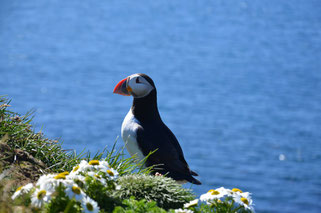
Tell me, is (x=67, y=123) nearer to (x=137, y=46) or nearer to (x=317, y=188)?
(x=317, y=188)

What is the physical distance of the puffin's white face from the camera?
670 centimetres

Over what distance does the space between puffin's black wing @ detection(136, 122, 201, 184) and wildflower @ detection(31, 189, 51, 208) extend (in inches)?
92.5

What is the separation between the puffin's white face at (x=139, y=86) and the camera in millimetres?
6695

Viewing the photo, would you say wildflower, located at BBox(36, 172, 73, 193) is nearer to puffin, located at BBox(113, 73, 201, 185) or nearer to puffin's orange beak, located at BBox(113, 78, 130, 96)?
puffin, located at BBox(113, 73, 201, 185)

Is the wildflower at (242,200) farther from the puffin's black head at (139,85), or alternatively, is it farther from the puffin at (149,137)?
the puffin's black head at (139,85)

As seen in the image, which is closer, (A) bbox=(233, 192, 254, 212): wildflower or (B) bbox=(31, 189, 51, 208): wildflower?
(B) bbox=(31, 189, 51, 208): wildflower

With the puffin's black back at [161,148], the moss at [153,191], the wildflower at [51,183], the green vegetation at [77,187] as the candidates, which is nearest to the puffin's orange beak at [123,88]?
the puffin's black back at [161,148]

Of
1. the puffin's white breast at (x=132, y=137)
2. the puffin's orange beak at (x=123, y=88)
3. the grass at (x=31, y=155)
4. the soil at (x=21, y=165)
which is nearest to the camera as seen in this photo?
the soil at (x=21, y=165)

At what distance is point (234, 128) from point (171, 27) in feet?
187

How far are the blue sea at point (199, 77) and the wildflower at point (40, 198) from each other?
7.79 ft

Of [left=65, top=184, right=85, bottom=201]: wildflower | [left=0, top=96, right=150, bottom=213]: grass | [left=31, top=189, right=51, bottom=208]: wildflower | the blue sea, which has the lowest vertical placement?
[left=31, top=189, right=51, bottom=208]: wildflower

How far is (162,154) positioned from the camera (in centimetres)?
638

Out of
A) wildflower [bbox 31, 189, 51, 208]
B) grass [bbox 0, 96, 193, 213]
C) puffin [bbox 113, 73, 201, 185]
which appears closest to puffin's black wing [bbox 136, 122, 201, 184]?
puffin [bbox 113, 73, 201, 185]

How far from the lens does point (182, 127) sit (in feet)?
134
